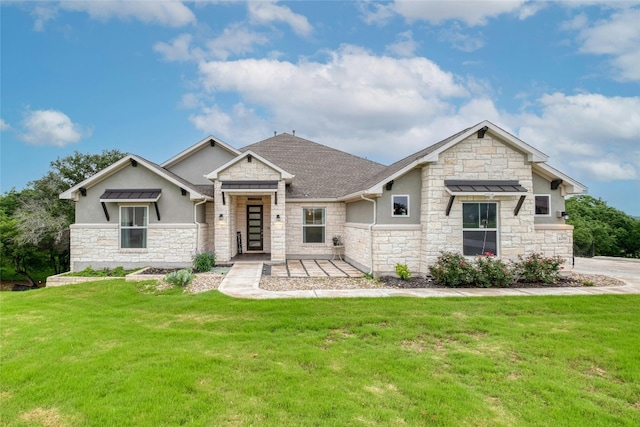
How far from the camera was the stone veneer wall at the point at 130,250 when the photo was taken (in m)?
13.1

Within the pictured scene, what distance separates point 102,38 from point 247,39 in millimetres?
6207

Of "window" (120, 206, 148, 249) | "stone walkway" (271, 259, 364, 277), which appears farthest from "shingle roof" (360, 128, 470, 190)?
"window" (120, 206, 148, 249)

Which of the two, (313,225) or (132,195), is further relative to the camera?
(313,225)

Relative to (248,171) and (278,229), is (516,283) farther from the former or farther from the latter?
(248,171)

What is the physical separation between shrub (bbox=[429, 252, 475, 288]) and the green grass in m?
2.04

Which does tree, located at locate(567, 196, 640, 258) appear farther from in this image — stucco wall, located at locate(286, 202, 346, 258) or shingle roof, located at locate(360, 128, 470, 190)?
shingle roof, located at locate(360, 128, 470, 190)

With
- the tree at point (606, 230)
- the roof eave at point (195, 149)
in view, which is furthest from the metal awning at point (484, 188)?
the tree at point (606, 230)

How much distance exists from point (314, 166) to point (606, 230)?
34.9 metres

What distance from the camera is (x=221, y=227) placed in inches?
541

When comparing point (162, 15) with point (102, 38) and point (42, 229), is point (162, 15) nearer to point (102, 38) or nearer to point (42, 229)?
point (102, 38)

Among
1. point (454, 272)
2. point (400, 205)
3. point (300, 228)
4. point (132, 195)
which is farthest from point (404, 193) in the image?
point (132, 195)

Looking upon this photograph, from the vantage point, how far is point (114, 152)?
19094 millimetres

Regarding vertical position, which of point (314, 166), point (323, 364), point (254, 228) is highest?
point (314, 166)

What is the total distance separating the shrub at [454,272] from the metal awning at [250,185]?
23.3 feet
